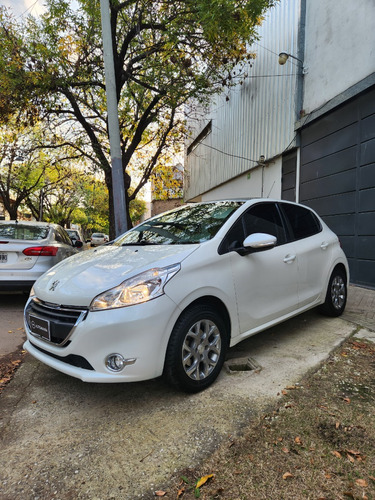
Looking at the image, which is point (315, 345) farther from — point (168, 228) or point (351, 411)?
point (168, 228)

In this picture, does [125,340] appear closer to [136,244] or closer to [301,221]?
[136,244]

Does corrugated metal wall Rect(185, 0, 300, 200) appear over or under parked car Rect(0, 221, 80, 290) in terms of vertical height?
over

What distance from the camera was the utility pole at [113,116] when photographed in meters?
6.37

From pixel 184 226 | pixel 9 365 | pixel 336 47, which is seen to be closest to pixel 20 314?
pixel 9 365

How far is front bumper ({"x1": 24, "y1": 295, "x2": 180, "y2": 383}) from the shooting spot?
2.20 meters

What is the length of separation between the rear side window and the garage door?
2701 millimetres

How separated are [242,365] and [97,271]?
63.3 inches

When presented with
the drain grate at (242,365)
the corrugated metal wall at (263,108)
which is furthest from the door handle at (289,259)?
the corrugated metal wall at (263,108)

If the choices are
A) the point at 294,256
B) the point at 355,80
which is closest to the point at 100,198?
the point at 355,80

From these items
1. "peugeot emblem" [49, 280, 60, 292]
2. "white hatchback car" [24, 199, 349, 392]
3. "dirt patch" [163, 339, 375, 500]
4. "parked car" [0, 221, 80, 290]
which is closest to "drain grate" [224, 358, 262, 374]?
"white hatchback car" [24, 199, 349, 392]

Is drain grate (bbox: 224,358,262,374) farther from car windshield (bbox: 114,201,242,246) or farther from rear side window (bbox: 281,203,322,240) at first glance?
rear side window (bbox: 281,203,322,240)

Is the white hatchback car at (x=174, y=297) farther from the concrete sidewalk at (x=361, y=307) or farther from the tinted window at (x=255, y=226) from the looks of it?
the concrete sidewalk at (x=361, y=307)

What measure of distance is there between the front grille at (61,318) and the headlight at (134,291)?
0.49ft

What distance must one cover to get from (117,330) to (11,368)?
1726 millimetres
